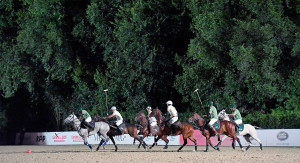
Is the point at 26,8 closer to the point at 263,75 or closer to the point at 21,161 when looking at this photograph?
the point at 263,75

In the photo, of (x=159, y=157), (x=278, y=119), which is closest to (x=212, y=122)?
(x=159, y=157)

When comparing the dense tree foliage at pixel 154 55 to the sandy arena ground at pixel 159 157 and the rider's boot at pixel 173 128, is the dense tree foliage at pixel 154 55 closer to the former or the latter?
the rider's boot at pixel 173 128

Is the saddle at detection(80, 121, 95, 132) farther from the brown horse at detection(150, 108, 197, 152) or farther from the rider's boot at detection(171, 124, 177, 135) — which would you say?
the rider's boot at detection(171, 124, 177, 135)

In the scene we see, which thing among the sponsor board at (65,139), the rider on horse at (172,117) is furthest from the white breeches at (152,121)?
the sponsor board at (65,139)

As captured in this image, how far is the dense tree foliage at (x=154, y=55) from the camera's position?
3806 centimetres

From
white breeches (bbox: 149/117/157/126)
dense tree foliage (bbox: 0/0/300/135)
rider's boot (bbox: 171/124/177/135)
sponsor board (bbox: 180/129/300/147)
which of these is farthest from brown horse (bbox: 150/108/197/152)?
dense tree foliage (bbox: 0/0/300/135)

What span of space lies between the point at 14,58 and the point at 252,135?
83.4 feet

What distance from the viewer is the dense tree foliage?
3806cm

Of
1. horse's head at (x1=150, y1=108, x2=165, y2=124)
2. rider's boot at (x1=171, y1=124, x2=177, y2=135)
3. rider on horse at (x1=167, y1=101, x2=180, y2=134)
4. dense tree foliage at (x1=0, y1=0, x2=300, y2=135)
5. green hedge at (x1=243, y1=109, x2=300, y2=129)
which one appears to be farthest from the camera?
dense tree foliage at (x1=0, y1=0, x2=300, y2=135)

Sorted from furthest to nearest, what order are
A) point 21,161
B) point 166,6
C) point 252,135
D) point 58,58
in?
point 58,58 < point 166,6 < point 252,135 < point 21,161

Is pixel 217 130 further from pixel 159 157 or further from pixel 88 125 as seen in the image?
pixel 88 125

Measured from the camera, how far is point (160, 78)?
147ft

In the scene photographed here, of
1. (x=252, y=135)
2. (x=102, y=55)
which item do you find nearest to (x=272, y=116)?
(x=252, y=135)

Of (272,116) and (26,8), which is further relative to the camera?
(26,8)
